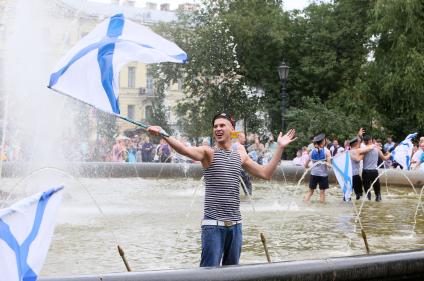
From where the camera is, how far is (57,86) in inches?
258

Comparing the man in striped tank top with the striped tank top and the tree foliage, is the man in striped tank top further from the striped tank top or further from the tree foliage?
the tree foliage

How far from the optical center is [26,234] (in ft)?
13.0

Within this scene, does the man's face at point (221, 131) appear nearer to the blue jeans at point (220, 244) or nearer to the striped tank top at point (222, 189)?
the striped tank top at point (222, 189)

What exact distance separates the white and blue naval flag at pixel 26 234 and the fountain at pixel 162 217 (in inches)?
39.9

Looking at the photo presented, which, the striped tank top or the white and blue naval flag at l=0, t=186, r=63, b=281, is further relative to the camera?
the striped tank top

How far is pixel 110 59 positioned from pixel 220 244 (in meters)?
1.98

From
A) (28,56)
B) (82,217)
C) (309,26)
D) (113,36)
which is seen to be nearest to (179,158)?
(28,56)

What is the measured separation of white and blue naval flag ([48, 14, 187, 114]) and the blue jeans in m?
1.32

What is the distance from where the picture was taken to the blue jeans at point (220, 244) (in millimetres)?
6180

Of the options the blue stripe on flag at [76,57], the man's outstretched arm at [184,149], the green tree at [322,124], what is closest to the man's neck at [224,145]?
the man's outstretched arm at [184,149]

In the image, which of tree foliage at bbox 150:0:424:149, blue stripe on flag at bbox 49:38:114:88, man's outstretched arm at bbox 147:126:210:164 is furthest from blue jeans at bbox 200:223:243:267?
tree foliage at bbox 150:0:424:149


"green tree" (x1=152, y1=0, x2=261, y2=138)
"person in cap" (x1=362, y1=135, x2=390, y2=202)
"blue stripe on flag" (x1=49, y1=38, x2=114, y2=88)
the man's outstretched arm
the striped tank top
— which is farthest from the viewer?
"green tree" (x1=152, y1=0, x2=261, y2=138)

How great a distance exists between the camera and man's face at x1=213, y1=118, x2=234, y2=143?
632 cm

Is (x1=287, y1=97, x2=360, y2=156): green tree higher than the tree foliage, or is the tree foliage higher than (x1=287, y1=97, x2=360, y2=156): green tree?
the tree foliage
